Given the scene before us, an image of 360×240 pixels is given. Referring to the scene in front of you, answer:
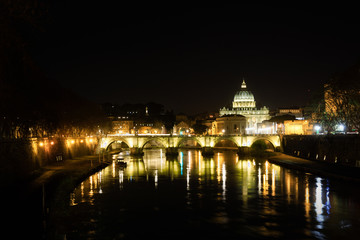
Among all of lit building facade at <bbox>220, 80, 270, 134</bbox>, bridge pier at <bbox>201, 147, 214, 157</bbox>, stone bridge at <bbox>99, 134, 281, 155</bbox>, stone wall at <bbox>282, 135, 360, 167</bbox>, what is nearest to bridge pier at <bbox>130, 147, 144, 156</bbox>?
stone bridge at <bbox>99, 134, 281, 155</bbox>

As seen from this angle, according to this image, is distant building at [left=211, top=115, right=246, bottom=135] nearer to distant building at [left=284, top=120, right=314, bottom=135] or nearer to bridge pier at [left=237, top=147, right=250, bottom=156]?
distant building at [left=284, top=120, right=314, bottom=135]

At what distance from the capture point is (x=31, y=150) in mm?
34906

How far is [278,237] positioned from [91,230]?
9.16m

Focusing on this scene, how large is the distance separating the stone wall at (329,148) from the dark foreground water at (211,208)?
16.7 feet

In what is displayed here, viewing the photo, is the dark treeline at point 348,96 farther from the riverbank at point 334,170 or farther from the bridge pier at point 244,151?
the bridge pier at point 244,151

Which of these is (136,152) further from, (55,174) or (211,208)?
(211,208)

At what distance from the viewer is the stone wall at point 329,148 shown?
41125 mm

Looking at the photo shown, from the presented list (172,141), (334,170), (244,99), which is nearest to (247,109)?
(244,99)

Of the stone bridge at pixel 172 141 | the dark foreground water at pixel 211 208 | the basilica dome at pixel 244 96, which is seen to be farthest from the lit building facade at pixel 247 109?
the dark foreground water at pixel 211 208

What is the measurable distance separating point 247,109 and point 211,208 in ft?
396

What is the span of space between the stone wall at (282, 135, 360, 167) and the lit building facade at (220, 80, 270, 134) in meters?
71.5

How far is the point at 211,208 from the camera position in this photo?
26.7 meters

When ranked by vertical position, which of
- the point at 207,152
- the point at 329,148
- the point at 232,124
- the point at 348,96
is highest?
the point at 348,96

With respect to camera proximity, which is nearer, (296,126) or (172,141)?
(172,141)
